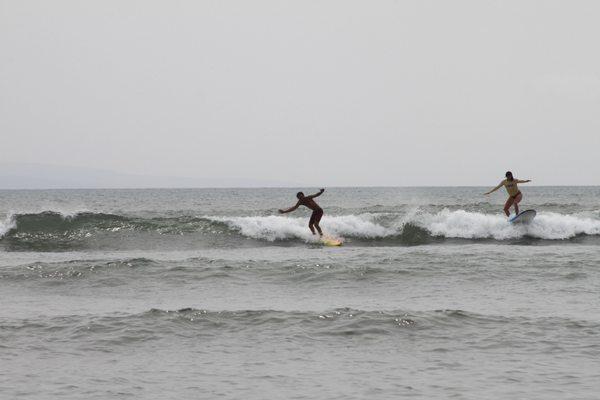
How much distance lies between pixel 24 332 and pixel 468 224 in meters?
18.7

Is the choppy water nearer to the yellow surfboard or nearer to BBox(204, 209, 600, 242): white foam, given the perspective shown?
the yellow surfboard

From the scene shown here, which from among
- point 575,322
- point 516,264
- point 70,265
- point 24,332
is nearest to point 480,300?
point 575,322

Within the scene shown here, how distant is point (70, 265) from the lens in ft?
53.5

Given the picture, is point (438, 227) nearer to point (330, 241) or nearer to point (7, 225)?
point (330, 241)

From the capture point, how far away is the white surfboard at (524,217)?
79.7ft

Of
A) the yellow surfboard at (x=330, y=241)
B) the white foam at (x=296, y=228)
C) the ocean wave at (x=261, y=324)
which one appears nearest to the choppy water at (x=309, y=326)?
the ocean wave at (x=261, y=324)

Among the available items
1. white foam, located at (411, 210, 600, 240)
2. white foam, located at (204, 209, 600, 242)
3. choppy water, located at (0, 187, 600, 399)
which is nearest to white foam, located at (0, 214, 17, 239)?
choppy water, located at (0, 187, 600, 399)

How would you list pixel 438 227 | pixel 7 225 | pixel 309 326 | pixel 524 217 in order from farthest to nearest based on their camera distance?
1. pixel 7 225
2. pixel 438 227
3. pixel 524 217
4. pixel 309 326

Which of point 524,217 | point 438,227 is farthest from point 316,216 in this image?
point 524,217

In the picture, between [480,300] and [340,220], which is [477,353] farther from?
[340,220]

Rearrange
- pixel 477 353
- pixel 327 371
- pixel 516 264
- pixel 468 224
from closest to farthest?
pixel 327 371 < pixel 477 353 < pixel 516 264 < pixel 468 224

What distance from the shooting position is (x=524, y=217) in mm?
24469

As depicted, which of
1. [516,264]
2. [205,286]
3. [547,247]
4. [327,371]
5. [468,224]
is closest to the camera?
[327,371]

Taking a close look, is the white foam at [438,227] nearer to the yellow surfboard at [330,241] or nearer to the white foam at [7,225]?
the yellow surfboard at [330,241]
